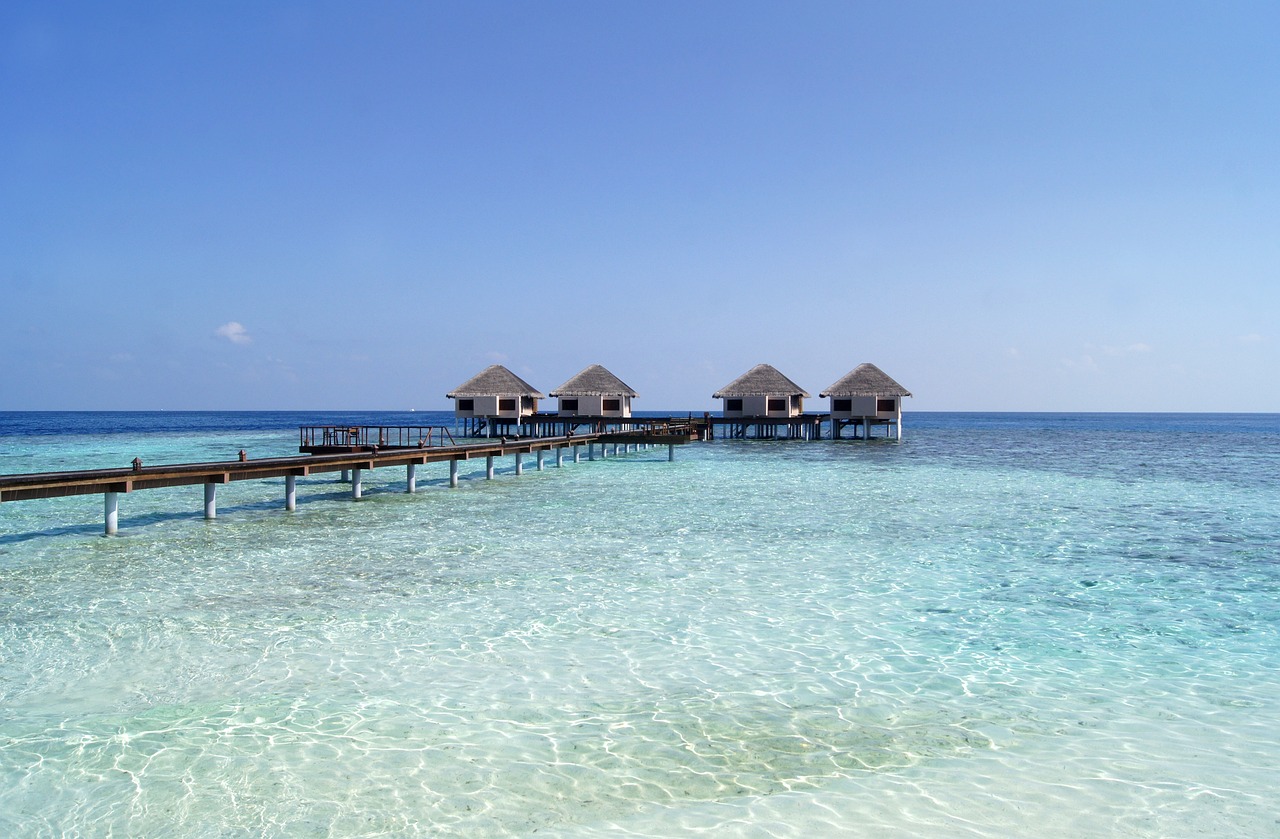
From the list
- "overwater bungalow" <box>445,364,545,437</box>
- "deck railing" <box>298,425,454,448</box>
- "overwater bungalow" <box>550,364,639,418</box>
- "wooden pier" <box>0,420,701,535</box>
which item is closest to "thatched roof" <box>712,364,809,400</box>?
"overwater bungalow" <box>550,364,639,418</box>

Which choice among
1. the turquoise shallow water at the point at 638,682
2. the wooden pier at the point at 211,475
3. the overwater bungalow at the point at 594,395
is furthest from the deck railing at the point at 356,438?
the turquoise shallow water at the point at 638,682

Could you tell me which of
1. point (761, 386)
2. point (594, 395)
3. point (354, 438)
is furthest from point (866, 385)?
point (354, 438)

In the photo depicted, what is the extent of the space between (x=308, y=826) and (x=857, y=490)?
822 inches

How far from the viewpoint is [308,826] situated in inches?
190

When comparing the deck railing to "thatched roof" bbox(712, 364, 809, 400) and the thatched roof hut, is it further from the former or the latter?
"thatched roof" bbox(712, 364, 809, 400)

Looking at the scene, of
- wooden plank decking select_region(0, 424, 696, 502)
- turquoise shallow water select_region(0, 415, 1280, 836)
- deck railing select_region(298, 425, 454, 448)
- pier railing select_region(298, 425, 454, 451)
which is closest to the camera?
turquoise shallow water select_region(0, 415, 1280, 836)

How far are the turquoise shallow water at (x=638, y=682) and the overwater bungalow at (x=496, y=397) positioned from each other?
122ft

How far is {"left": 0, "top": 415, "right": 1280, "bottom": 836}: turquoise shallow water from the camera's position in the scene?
510 cm

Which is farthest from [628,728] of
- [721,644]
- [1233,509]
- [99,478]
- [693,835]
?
[1233,509]

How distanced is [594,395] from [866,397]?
17.7m

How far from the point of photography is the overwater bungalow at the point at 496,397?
53588mm

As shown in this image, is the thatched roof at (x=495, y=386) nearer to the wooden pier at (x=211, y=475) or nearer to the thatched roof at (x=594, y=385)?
the thatched roof at (x=594, y=385)

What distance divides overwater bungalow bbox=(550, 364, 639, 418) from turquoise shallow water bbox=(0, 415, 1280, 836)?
3695cm

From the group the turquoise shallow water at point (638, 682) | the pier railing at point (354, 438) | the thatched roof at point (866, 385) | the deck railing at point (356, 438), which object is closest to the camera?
the turquoise shallow water at point (638, 682)
